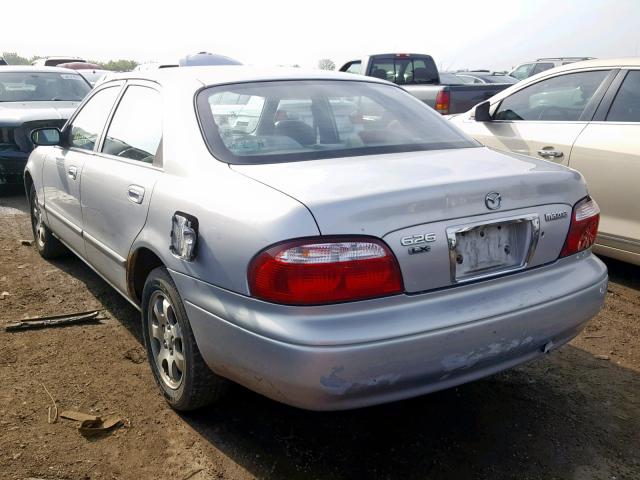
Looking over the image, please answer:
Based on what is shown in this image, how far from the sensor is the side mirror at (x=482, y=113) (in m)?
5.35

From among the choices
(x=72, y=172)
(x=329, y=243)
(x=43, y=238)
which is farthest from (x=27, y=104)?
(x=329, y=243)

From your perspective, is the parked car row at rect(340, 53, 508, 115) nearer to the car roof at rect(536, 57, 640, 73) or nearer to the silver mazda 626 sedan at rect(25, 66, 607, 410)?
the car roof at rect(536, 57, 640, 73)

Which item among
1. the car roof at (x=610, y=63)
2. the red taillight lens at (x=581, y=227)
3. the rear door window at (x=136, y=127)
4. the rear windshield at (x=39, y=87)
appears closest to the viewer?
the red taillight lens at (x=581, y=227)

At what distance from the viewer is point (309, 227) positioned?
2154mm

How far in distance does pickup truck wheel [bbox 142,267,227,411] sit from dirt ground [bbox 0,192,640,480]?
14cm

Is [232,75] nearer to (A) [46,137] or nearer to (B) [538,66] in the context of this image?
(A) [46,137]

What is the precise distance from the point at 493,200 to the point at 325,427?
1275 millimetres

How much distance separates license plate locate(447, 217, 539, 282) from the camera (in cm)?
233

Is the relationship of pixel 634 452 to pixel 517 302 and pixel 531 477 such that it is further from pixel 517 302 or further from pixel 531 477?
pixel 517 302

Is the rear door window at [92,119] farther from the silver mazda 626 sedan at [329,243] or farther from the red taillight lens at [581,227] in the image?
the red taillight lens at [581,227]

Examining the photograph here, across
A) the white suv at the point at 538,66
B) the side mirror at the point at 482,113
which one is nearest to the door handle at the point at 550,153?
the side mirror at the point at 482,113

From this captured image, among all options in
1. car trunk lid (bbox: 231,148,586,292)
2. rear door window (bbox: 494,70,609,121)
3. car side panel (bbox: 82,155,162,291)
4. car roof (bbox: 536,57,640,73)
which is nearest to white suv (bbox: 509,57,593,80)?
rear door window (bbox: 494,70,609,121)

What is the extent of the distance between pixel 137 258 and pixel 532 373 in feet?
7.00

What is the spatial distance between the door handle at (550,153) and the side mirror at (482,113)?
0.65m
